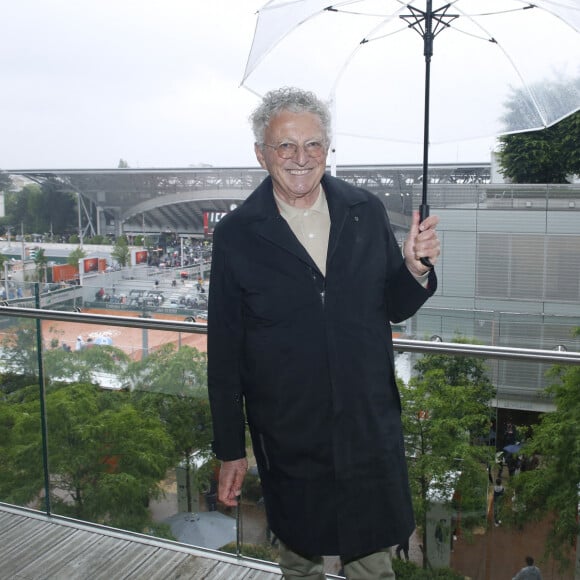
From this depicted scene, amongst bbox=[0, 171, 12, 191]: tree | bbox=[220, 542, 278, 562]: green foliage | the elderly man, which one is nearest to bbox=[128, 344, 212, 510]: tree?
bbox=[220, 542, 278, 562]: green foliage

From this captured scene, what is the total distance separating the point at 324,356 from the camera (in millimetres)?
1102

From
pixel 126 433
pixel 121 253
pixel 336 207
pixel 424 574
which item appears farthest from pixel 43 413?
pixel 121 253

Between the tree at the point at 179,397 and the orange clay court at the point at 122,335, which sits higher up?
the orange clay court at the point at 122,335

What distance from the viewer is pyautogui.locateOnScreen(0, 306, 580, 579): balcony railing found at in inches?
70.9

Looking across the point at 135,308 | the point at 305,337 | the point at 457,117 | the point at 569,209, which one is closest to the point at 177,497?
the point at 135,308

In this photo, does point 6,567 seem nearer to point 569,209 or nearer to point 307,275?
point 307,275

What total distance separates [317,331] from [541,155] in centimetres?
2077

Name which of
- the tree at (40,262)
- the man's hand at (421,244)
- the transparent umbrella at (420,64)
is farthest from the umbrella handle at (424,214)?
the tree at (40,262)

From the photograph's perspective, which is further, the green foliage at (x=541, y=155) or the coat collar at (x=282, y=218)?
the green foliage at (x=541, y=155)

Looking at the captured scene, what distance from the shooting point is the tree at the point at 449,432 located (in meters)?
1.62

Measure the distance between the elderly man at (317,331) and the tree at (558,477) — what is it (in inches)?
21.4

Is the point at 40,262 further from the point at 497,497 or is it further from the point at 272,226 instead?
the point at 272,226

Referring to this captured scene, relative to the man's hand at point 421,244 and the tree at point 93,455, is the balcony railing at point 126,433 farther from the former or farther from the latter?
the man's hand at point 421,244

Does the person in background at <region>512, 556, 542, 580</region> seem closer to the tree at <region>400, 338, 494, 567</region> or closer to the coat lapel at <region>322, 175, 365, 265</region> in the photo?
the tree at <region>400, 338, 494, 567</region>
